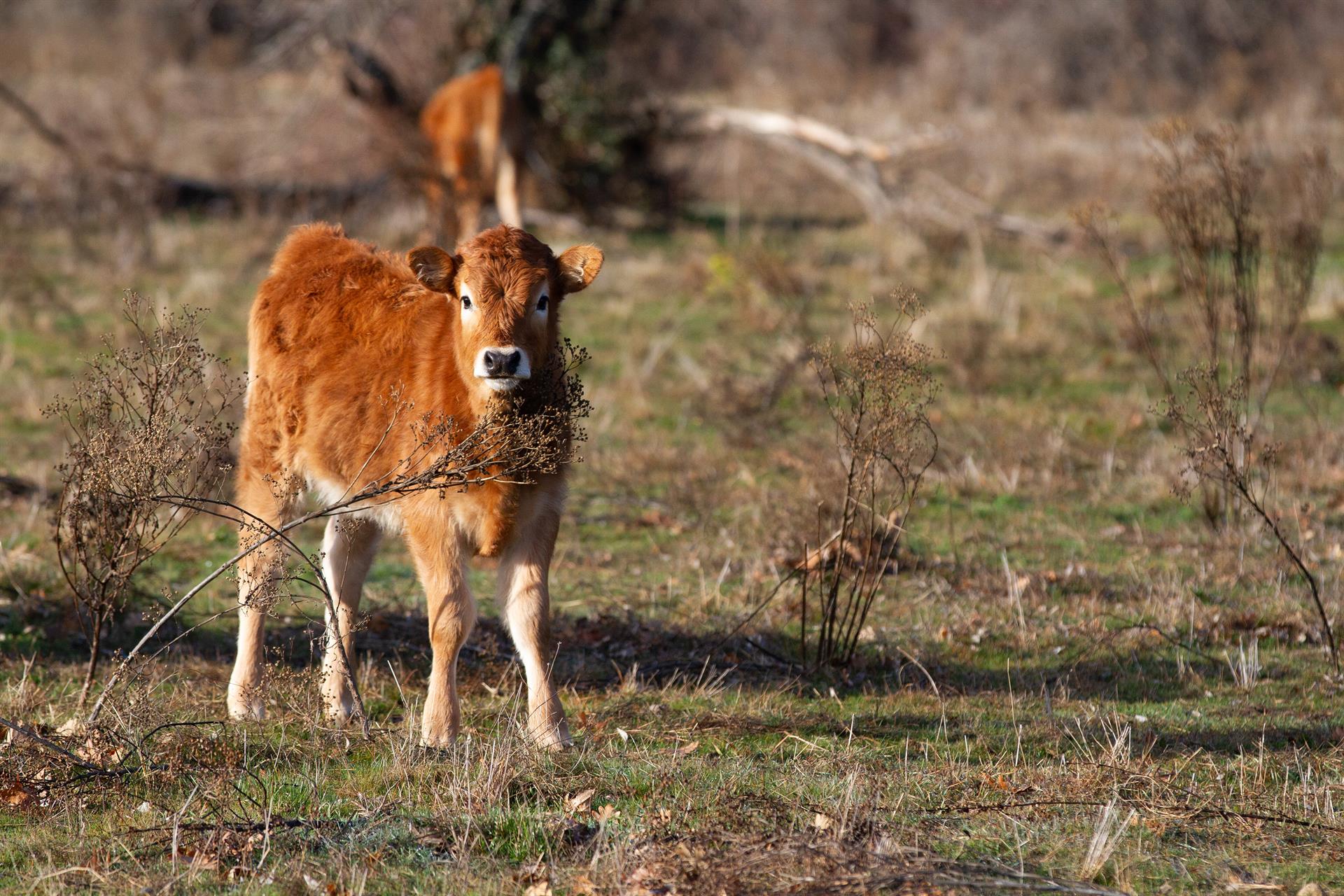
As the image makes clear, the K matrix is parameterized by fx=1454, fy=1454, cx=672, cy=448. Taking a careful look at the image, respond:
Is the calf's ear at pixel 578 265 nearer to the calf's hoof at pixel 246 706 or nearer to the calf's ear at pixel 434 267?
the calf's ear at pixel 434 267

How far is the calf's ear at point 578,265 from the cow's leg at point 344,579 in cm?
151

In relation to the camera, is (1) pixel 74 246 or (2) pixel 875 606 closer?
(2) pixel 875 606

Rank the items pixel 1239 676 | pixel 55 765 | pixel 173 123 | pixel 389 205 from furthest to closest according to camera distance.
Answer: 1. pixel 173 123
2. pixel 389 205
3. pixel 1239 676
4. pixel 55 765

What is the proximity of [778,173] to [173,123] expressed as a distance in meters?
9.87

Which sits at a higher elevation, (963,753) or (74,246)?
(74,246)

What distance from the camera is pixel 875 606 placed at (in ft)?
27.4

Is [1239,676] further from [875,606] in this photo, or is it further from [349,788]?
[349,788]

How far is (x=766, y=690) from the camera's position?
713 cm

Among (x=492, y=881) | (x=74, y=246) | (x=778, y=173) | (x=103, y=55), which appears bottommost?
(x=492, y=881)

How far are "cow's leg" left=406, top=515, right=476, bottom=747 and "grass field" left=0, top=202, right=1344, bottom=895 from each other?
14cm

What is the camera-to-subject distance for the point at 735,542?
30.9ft

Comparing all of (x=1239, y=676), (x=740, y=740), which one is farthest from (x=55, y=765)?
(x=1239, y=676)

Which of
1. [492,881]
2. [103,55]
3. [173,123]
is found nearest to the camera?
[492,881]

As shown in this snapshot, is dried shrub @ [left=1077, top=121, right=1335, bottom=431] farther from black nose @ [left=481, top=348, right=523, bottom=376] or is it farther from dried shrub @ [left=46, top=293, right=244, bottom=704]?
dried shrub @ [left=46, top=293, right=244, bottom=704]
